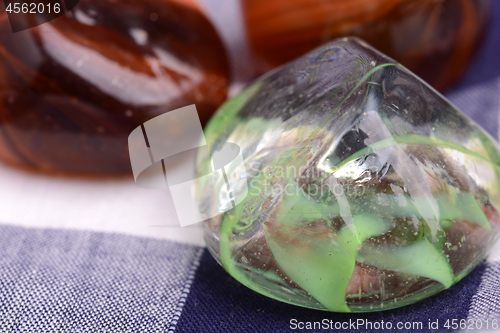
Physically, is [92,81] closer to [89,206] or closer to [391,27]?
[89,206]

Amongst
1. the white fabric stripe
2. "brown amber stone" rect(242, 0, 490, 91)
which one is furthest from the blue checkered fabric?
"brown amber stone" rect(242, 0, 490, 91)

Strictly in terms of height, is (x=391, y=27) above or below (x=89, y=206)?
above

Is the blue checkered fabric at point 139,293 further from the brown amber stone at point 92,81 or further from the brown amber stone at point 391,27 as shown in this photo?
the brown amber stone at point 391,27

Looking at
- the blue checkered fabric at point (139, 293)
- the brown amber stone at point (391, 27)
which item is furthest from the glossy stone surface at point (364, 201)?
the brown amber stone at point (391, 27)

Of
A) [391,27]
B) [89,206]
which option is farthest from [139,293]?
[391,27]

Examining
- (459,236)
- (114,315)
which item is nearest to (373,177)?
(459,236)

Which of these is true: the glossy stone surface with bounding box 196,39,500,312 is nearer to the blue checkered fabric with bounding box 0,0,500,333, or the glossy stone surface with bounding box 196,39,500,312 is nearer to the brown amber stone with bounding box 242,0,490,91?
the blue checkered fabric with bounding box 0,0,500,333
